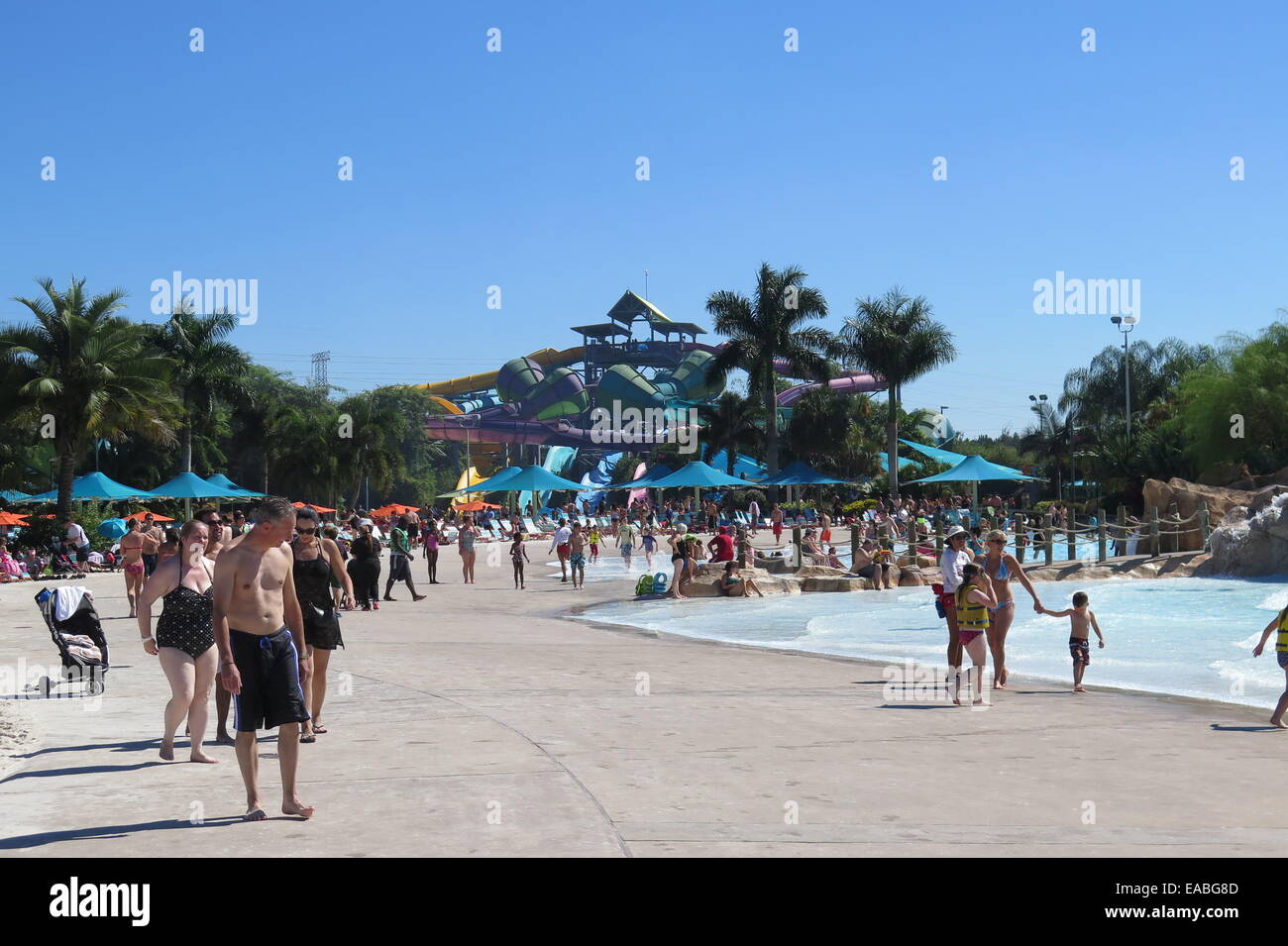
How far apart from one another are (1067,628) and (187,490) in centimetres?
2620

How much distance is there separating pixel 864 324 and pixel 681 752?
4286 cm

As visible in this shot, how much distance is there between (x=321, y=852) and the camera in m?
4.75

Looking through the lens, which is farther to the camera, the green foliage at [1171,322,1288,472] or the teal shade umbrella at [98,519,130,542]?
the green foliage at [1171,322,1288,472]

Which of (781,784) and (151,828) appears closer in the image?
(151,828)

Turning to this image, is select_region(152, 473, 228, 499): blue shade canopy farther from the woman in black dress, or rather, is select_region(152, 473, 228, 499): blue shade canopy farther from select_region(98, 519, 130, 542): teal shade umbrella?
the woman in black dress

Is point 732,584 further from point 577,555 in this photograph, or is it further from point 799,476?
point 799,476

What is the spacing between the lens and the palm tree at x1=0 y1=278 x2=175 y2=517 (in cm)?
3003

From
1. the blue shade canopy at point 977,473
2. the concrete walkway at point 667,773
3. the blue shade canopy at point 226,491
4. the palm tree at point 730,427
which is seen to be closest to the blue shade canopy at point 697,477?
the blue shade canopy at point 977,473

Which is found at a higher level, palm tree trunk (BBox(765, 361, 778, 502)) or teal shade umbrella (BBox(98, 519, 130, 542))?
palm tree trunk (BBox(765, 361, 778, 502))

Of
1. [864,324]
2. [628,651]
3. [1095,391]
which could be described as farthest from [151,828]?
[1095,391]

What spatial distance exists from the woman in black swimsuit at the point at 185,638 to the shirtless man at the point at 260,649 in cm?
149

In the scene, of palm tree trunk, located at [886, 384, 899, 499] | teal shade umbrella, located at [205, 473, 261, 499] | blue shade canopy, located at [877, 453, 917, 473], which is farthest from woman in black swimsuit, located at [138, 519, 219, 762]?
blue shade canopy, located at [877, 453, 917, 473]

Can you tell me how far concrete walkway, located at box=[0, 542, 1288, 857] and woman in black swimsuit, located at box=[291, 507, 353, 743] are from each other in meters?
0.35
